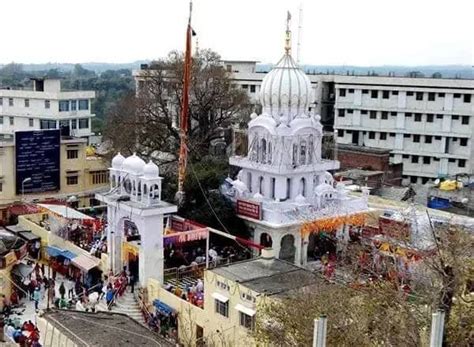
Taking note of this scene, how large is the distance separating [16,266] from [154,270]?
5502 mm

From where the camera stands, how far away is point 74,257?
2786cm

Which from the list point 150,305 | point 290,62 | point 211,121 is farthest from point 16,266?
point 211,121

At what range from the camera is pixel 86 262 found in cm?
2736

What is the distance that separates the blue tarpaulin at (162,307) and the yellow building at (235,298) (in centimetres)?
37

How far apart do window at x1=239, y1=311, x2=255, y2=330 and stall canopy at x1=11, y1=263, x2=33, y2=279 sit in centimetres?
1015

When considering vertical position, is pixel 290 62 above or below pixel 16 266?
above

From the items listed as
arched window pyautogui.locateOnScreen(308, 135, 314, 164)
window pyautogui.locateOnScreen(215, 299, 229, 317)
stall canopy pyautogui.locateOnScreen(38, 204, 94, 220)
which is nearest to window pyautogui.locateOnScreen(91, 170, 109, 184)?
stall canopy pyautogui.locateOnScreen(38, 204, 94, 220)

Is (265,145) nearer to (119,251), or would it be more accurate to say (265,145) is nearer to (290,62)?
(290,62)

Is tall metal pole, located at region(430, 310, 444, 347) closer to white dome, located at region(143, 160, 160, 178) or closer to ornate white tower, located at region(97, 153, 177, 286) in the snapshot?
ornate white tower, located at region(97, 153, 177, 286)

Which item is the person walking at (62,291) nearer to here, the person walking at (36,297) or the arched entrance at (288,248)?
the person walking at (36,297)

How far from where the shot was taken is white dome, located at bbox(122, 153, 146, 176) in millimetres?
25984

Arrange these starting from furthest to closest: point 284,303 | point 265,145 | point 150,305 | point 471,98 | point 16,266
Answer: point 471,98
point 265,145
point 16,266
point 150,305
point 284,303

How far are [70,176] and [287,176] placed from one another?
14.4 meters

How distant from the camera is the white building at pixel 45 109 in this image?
5816 cm
